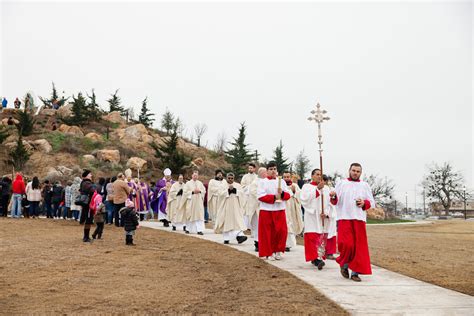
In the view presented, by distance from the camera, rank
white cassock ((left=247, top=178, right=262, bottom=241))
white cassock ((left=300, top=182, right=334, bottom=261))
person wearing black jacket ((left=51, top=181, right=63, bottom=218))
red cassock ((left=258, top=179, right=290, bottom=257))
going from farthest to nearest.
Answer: person wearing black jacket ((left=51, top=181, right=63, bottom=218)), white cassock ((left=247, top=178, right=262, bottom=241)), red cassock ((left=258, top=179, right=290, bottom=257)), white cassock ((left=300, top=182, right=334, bottom=261))

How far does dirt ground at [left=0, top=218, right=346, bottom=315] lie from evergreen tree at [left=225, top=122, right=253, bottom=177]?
31975mm

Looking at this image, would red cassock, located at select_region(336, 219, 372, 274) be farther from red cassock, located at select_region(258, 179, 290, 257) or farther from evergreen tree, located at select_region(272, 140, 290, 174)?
evergreen tree, located at select_region(272, 140, 290, 174)

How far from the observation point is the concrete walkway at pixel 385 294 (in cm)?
554

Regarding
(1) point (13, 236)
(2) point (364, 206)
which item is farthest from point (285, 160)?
(2) point (364, 206)

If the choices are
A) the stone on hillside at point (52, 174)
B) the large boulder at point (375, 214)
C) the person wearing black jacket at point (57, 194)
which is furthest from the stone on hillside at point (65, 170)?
the large boulder at point (375, 214)

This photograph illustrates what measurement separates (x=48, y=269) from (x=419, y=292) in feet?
22.0

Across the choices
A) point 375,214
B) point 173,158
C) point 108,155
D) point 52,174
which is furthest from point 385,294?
point 108,155

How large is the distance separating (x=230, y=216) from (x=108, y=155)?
31632 mm

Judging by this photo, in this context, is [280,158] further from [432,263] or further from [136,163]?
[432,263]

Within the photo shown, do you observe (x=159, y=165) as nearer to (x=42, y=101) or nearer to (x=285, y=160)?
(x=285, y=160)

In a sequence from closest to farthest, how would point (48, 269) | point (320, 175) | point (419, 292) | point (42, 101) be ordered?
point (419, 292) → point (48, 269) → point (320, 175) → point (42, 101)

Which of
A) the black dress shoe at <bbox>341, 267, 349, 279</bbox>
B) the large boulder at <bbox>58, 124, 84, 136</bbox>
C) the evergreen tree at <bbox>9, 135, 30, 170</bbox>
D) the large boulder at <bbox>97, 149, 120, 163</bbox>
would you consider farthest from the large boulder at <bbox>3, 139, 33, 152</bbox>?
the black dress shoe at <bbox>341, 267, 349, 279</bbox>

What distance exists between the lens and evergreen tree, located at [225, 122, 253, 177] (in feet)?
147

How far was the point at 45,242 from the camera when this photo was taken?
12883 mm
